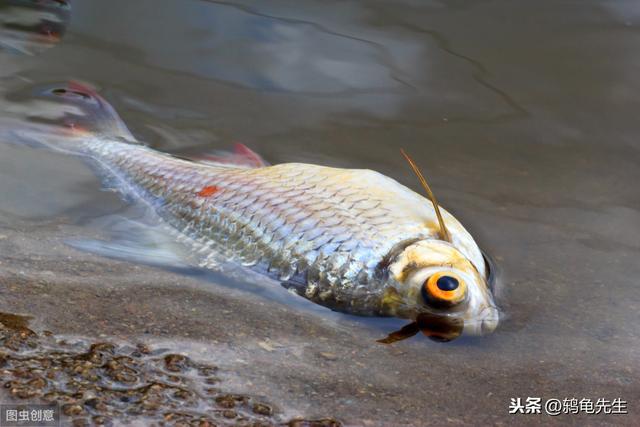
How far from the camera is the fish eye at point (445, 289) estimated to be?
11.2ft

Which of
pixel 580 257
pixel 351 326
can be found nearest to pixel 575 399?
pixel 351 326

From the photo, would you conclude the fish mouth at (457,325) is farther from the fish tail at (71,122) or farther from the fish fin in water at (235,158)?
the fish tail at (71,122)

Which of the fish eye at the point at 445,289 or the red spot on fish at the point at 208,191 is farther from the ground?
the red spot on fish at the point at 208,191

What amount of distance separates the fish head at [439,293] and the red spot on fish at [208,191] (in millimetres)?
955

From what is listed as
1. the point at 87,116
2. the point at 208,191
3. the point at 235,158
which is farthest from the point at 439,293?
the point at 87,116

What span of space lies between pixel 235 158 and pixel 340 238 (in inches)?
52.0

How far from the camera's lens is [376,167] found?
15.9 ft

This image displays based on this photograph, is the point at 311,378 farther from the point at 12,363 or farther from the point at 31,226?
the point at 31,226

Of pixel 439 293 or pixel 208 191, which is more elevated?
pixel 208 191

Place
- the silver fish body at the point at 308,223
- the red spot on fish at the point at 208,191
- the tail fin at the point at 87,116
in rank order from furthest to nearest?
the tail fin at the point at 87,116 → the red spot on fish at the point at 208,191 → the silver fish body at the point at 308,223

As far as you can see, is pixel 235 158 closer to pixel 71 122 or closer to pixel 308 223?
pixel 71 122

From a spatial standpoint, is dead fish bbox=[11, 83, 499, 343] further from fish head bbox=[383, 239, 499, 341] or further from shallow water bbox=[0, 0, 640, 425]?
shallow water bbox=[0, 0, 640, 425]

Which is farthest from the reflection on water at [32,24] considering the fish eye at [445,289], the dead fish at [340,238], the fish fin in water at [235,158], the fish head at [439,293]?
the fish eye at [445,289]

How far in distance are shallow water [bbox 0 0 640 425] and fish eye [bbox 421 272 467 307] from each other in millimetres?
178
